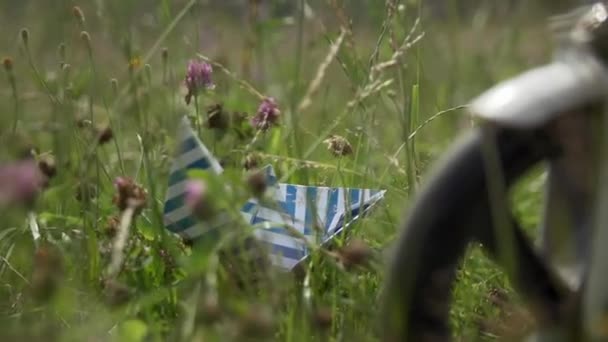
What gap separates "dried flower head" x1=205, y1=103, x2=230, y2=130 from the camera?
1.74 meters

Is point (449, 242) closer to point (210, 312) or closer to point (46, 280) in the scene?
point (210, 312)

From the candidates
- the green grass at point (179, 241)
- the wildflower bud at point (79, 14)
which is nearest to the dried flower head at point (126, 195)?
the green grass at point (179, 241)

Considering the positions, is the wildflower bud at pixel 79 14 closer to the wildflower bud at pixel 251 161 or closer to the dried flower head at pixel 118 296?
the wildflower bud at pixel 251 161

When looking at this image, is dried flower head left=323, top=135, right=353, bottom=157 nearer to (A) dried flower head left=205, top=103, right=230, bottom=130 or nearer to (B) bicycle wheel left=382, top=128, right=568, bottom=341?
(A) dried flower head left=205, top=103, right=230, bottom=130

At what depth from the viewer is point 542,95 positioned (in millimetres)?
1088

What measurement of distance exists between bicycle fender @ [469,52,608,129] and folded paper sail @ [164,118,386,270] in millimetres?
375

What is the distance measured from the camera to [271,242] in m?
1.60

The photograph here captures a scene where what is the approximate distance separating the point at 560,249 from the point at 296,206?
0.54 metres

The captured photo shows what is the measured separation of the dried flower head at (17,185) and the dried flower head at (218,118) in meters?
0.55

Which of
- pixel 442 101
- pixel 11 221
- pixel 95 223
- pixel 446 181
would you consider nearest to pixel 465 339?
pixel 446 181

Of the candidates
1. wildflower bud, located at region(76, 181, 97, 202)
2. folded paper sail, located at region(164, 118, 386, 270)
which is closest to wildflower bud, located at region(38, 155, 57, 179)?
wildflower bud, located at region(76, 181, 97, 202)

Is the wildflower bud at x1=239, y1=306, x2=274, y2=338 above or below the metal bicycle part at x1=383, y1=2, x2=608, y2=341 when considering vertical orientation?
below

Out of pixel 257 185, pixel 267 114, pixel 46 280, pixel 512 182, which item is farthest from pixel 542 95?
pixel 267 114

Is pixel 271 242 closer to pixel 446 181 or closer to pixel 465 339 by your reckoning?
pixel 465 339
